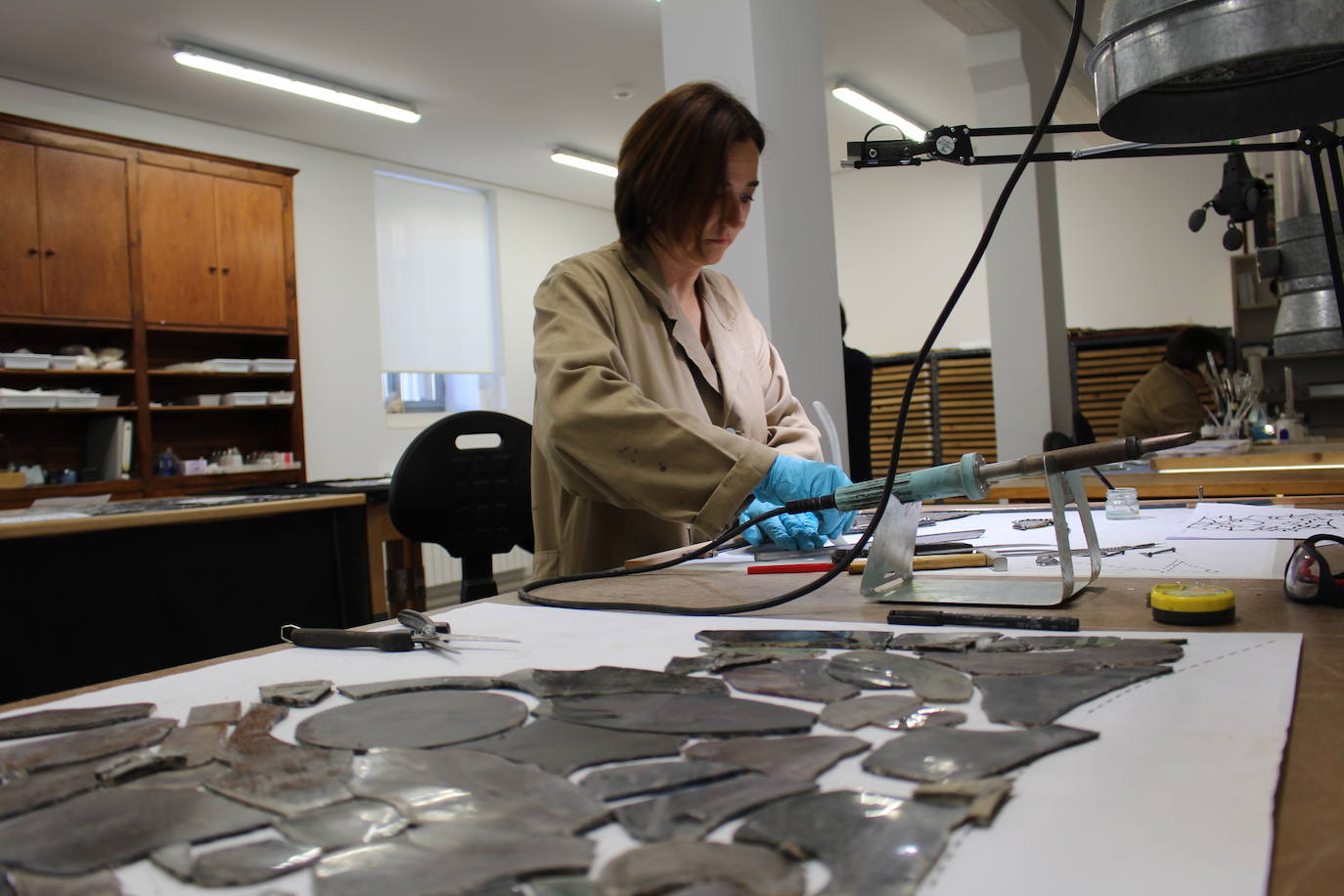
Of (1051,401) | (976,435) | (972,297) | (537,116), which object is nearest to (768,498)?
(1051,401)

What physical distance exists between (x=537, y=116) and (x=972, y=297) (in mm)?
4111

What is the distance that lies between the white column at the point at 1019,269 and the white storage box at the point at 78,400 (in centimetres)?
476

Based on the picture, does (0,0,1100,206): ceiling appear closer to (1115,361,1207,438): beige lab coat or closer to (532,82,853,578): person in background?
(1115,361,1207,438): beige lab coat

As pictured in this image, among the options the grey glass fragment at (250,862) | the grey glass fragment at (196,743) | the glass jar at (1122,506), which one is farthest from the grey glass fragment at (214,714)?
the glass jar at (1122,506)

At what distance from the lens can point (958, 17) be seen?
5.00 metres

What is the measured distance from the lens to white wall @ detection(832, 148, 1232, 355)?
723 centimetres

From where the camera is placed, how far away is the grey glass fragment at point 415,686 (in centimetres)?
68

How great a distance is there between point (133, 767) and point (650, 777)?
0.29 m

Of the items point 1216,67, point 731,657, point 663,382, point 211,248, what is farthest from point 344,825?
point 211,248

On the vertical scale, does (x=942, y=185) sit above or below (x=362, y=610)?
above

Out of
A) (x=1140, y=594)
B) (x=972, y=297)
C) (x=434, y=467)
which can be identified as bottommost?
(x=1140, y=594)

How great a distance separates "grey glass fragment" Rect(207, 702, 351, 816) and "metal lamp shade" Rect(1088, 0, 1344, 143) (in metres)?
0.79

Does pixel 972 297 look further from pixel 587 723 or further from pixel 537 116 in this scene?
pixel 587 723

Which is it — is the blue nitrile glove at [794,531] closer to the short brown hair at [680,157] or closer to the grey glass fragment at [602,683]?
the short brown hair at [680,157]
